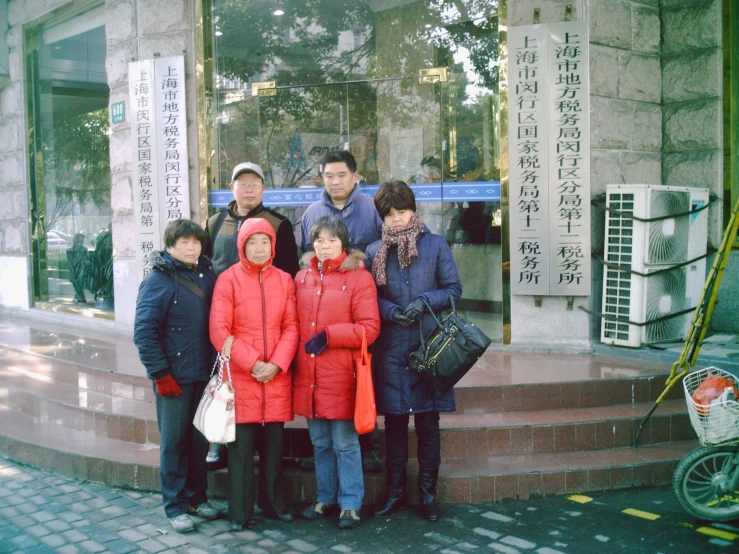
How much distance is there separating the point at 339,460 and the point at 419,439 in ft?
1.49

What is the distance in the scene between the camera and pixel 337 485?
159 inches

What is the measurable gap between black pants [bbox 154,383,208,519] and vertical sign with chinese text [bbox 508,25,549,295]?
341 centimetres

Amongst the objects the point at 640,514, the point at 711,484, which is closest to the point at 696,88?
the point at 711,484

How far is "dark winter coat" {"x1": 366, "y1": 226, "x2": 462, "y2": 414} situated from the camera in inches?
153

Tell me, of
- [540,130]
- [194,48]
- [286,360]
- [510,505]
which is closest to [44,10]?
[194,48]

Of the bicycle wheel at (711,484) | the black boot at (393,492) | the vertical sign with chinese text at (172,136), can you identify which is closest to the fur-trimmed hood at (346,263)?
the black boot at (393,492)

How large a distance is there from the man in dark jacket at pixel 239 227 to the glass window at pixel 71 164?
4.82 metres

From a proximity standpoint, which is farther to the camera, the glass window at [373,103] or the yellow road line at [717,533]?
the glass window at [373,103]

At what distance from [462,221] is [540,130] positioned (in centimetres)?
117

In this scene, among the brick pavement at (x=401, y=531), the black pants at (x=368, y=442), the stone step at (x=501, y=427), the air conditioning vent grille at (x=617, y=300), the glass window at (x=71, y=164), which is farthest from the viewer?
the glass window at (x=71, y=164)

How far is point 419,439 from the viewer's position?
398cm

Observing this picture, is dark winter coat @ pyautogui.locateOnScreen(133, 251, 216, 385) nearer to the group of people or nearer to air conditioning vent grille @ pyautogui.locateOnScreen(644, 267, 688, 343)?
the group of people

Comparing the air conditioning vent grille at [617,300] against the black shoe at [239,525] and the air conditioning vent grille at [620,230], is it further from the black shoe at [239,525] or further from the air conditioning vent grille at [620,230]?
the black shoe at [239,525]

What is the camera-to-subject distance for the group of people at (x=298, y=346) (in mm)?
3814
